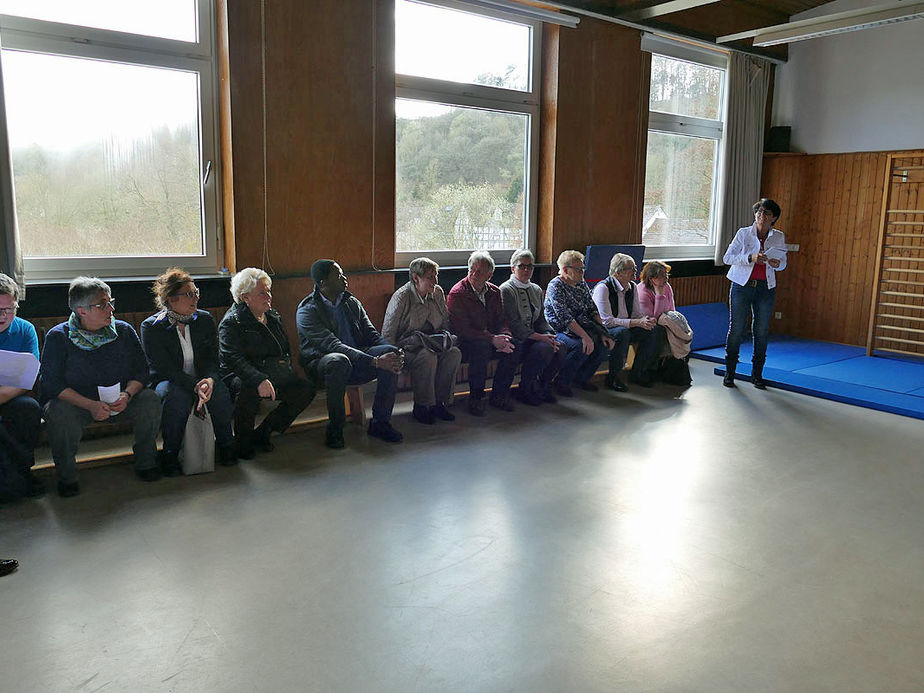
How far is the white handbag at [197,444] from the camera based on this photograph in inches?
157

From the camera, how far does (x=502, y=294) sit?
19.3ft

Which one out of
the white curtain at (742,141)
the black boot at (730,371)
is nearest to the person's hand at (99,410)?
the black boot at (730,371)

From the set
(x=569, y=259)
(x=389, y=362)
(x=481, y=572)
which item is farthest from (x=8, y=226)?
(x=569, y=259)

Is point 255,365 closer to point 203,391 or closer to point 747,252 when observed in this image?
point 203,391

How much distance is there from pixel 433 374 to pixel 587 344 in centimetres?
144

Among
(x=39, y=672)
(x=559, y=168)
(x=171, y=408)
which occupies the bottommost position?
(x=39, y=672)

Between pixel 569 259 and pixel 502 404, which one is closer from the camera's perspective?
pixel 502 404

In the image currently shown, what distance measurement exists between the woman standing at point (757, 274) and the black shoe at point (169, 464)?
14.7 feet

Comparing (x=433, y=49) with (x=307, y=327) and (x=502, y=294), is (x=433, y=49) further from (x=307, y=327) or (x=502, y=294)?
(x=307, y=327)

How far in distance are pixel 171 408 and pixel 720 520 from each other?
9.42 feet

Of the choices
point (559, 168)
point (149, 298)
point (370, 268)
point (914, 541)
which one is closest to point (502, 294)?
point (370, 268)

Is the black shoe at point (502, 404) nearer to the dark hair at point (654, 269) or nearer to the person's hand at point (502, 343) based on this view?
the person's hand at point (502, 343)

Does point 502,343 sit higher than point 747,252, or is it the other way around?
point 747,252

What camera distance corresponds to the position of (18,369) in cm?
365
